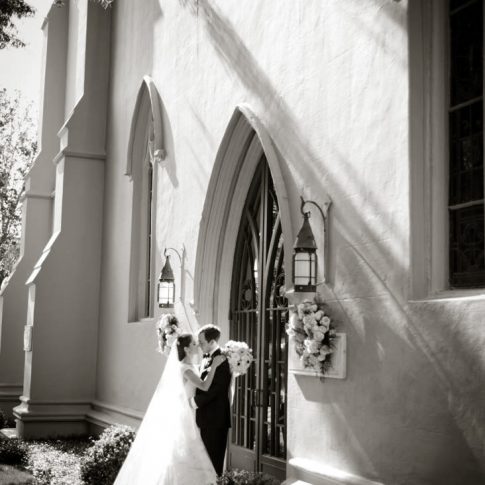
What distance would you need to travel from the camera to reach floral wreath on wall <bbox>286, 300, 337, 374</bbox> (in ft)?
24.3

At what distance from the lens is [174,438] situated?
28.4 ft

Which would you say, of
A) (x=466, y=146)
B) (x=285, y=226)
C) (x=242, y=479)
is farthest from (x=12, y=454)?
(x=466, y=146)

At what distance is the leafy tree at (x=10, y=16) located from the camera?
10.0 m

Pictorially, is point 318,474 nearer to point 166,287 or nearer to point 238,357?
point 238,357

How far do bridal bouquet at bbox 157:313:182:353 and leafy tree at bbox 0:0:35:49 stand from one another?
4.05m

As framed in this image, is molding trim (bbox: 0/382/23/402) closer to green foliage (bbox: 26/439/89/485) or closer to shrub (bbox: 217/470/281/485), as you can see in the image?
green foliage (bbox: 26/439/89/485)

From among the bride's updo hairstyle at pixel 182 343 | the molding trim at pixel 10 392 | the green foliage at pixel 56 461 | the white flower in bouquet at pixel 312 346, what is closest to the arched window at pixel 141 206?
the green foliage at pixel 56 461

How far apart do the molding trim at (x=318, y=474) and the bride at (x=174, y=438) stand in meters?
0.86

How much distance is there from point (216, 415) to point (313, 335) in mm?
1781

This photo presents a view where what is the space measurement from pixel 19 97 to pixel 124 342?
17857 millimetres

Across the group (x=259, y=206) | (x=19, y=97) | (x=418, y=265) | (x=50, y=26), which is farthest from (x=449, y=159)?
(x=19, y=97)

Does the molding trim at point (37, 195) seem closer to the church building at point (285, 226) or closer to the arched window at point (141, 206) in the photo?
the church building at point (285, 226)

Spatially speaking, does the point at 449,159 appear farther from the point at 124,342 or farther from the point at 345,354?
the point at 124,342

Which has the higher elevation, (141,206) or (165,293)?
(141,206)
